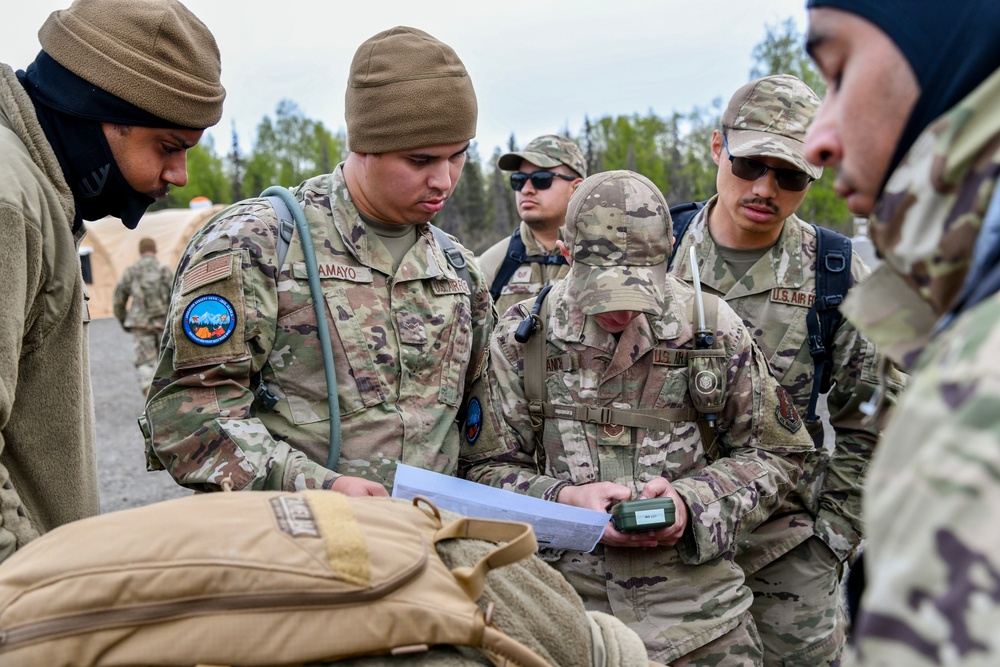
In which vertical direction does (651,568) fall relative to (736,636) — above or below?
above

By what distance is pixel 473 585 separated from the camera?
1.33 meters

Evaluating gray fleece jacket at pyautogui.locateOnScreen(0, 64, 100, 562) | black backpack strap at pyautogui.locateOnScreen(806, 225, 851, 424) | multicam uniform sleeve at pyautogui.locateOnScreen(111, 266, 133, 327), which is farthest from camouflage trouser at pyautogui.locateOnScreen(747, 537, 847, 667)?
multicam uniform sleeve at pyautogui.locateOnScreen(111, 266, 133, 327)

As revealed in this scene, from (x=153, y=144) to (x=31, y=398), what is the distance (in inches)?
30.1

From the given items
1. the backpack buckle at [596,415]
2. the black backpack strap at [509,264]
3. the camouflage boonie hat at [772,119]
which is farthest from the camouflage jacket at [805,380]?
the black backpack strap at [509,264]

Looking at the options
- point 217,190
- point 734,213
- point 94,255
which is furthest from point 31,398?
point 217,190

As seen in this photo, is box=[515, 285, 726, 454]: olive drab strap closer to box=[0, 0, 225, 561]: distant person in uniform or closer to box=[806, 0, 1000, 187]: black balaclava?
box=[0, 0, 225, 561]: distant person in uniform

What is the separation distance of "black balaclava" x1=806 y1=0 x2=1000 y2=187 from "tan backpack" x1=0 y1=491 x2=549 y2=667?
853mm

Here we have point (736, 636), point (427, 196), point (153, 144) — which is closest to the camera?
point (153, 144)

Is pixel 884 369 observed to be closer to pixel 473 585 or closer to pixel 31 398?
pixel 473 585

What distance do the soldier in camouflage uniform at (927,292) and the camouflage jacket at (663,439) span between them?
1.57 meters

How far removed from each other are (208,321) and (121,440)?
8780mm

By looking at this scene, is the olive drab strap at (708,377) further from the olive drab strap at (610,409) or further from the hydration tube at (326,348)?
the hydration tube at (326,348)

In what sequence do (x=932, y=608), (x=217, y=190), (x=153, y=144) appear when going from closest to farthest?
(x=932, y=608) < (x=153, y=144) < (x=217, y=190)

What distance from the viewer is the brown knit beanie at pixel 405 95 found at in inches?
111
